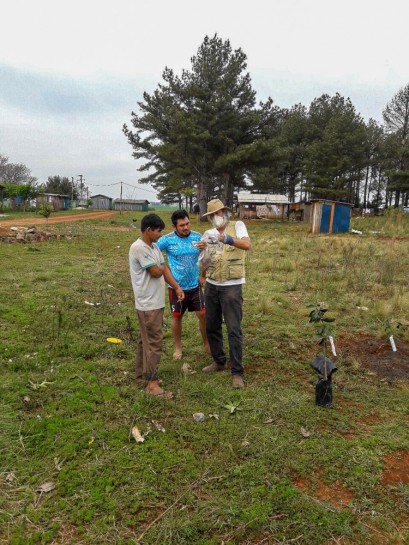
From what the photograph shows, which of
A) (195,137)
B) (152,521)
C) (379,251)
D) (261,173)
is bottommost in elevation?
(152,521)

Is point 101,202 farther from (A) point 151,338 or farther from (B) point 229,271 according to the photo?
(A) point 151,338

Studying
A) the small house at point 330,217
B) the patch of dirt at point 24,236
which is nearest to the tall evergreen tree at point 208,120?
the small house at point 330,217

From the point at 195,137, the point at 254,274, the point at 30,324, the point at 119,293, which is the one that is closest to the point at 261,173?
the point at 195,137

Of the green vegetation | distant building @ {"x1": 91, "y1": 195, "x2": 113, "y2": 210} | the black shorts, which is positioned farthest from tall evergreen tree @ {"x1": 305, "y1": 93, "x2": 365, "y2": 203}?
distant building @ {"x1": 91, "y1": 195, "x2": 113, "y2": 210}

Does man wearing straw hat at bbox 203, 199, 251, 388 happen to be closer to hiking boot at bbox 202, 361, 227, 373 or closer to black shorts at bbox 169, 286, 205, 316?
hiking boot at bbox 202, 361, 227, 373

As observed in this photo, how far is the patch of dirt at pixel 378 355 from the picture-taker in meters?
4.03

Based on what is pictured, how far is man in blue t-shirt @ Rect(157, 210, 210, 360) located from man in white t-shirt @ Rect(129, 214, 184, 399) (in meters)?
0.66

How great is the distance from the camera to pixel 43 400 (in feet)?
10.3

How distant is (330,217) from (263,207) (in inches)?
775

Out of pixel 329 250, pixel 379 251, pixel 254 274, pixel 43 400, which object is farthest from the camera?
pixel 329 250

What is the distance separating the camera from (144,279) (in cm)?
321

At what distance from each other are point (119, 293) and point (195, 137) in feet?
57.3

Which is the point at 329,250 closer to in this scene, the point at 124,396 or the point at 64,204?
the point at 124,396

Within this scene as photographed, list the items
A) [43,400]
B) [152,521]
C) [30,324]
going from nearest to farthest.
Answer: [152,521] → [43,400] → [30,324]
